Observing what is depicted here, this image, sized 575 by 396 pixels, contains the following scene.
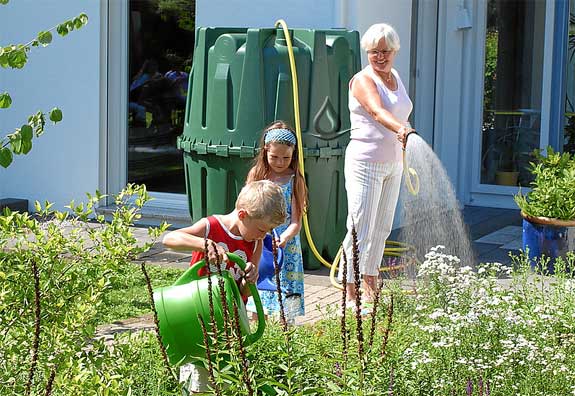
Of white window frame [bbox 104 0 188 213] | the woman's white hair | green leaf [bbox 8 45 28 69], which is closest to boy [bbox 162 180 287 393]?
green leaf [bbox 8 45 28 69]

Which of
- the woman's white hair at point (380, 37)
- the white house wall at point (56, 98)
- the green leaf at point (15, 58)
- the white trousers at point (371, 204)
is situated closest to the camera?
the green leaf at point (15, 58)

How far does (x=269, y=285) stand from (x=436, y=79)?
604 centimetres

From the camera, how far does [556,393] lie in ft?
12.1

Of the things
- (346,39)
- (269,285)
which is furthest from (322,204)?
(269,285)

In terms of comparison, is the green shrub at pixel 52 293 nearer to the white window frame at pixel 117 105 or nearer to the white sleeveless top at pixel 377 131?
the white sleeveless top at pixel 377 131

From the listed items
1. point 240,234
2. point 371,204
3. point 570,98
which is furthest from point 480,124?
point 240,234

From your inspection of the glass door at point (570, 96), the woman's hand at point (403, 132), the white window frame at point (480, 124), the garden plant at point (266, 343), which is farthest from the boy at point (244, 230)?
the glass door at point (570, 96)

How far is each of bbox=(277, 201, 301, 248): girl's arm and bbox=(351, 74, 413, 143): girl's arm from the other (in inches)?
31.9

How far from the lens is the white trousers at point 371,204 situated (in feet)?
20.1

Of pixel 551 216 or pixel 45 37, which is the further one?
pixel 551 216

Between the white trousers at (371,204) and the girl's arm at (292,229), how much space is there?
2.55 ft

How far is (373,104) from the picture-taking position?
594 cm

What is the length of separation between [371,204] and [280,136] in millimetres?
1069

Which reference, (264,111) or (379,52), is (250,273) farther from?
(264,111)
